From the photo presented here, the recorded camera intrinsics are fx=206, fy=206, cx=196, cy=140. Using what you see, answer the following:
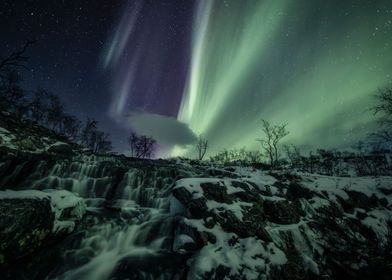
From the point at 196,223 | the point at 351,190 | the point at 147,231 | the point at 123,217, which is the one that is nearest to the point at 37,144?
the point at 123,217

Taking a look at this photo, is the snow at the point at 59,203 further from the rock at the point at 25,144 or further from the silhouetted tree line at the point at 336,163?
the silhouetted tree line at the point at 336,163

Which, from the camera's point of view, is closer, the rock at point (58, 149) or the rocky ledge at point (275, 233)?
the rocky ledge at point (275, 233)

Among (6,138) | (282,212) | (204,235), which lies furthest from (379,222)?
(6,138)

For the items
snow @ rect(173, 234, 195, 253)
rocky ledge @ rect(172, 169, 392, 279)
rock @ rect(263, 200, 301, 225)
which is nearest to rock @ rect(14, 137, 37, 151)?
rocky ledge @ rect(172, 169, 392, 279)

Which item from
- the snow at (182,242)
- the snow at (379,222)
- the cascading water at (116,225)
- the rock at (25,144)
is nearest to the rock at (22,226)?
the cascading water at (116,225)

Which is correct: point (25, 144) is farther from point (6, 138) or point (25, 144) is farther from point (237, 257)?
point (237, 257)

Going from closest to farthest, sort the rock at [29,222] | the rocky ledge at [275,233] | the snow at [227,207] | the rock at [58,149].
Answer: the rock at [29,222]
the rocky ledge at [275,233]
the snow at [227,207]
the rock at [58,149]

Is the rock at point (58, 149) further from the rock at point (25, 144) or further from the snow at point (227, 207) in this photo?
the snow at point (227, 207)

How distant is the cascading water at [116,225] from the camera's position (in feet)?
25.9

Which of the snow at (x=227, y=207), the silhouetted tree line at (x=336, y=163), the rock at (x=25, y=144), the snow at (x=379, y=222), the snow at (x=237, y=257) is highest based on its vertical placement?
the silhouetted tree line at (x=336, y=163)

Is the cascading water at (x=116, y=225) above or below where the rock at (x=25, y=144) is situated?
below

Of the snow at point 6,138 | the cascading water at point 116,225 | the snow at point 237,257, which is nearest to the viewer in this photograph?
the snow at point 237,257

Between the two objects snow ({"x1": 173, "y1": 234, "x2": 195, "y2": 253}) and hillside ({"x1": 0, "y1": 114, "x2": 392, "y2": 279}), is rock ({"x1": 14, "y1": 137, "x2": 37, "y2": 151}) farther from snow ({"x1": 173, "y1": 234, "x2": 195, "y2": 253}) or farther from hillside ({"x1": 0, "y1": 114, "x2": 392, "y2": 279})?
snow ({"x1": 173, "y1": 234, "x2": 195, "y2": 253})

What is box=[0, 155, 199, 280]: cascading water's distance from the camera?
25.9 feet
